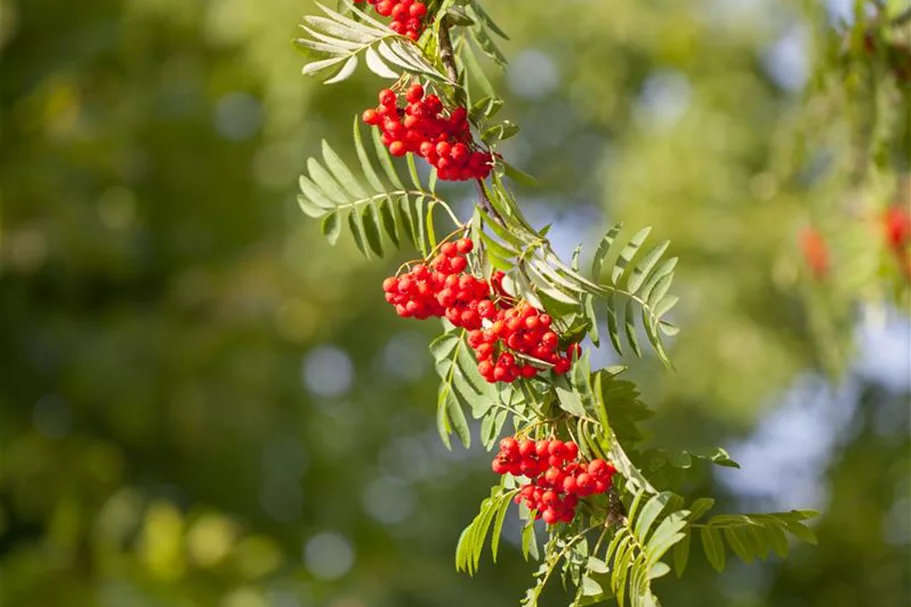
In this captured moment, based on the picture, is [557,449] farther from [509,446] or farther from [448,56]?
[448,56]

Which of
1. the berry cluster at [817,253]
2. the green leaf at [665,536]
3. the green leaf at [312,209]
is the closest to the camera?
the green leaf at [665,536]

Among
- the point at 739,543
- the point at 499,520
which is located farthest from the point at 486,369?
the point at 739,543

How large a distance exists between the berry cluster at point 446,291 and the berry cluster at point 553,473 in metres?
0.08

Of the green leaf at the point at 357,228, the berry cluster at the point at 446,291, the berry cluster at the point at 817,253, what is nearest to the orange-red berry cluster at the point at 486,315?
the berry cluster at the point at 446,291

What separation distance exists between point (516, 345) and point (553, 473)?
0.08m

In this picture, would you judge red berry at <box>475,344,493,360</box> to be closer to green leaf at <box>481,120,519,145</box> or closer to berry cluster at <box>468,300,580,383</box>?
berry cluster at <box>468,300,580,383</box>

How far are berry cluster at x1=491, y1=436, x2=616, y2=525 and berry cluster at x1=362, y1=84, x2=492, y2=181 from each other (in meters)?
0.17

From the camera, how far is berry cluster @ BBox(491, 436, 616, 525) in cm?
75

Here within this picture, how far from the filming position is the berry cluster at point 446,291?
78cm

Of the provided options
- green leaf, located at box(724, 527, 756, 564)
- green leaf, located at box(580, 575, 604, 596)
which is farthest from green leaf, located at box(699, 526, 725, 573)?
green leaf, located at box(580, 575, 604, 596)

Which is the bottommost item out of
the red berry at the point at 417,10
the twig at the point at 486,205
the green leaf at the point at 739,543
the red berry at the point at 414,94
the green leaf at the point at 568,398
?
the green leaf at the point at 739,543

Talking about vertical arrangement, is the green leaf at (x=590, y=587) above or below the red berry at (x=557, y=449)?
below

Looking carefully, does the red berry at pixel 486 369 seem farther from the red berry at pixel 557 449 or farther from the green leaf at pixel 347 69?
the green leaf at pixel 347 69

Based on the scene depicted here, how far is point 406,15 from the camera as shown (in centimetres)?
84
